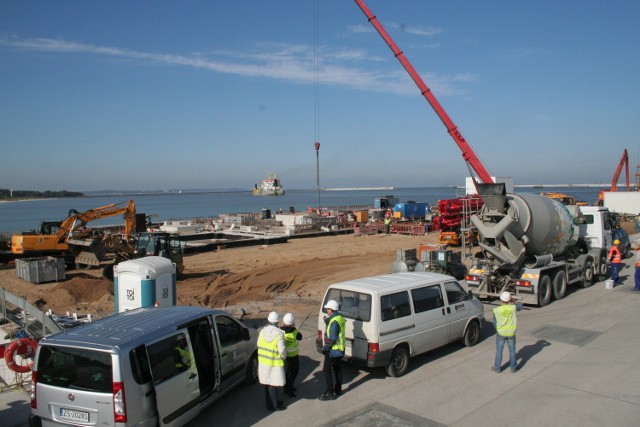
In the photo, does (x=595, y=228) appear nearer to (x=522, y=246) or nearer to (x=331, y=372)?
(x=522, y=246)

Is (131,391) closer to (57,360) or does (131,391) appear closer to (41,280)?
(57,360)

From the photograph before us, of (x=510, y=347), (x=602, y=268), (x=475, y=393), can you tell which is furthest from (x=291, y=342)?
(x=602, y=268)

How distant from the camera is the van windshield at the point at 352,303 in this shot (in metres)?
8.38

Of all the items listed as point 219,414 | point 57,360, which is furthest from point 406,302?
point 57,360

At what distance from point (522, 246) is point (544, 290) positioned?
5.12ft

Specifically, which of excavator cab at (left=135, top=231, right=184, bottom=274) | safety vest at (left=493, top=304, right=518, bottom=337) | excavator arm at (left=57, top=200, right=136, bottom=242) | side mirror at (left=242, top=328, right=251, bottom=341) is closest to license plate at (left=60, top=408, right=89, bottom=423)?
side mirror at (left=242, top=328, right=251, bottom=341)

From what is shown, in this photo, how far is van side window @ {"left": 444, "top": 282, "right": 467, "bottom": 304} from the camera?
9766 mm

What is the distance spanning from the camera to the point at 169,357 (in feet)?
20.2

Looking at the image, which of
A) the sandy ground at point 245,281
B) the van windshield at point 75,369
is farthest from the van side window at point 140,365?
the sandy ground at point 245,281

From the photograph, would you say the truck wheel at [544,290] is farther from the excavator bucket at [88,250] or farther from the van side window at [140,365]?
the excavator bucket at [88,250]

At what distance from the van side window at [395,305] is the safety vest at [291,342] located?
1.58 metres

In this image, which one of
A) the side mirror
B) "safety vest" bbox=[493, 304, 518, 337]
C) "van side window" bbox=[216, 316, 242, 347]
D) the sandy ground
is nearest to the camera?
"van side window" bbox=[216, 316, 242, 347]

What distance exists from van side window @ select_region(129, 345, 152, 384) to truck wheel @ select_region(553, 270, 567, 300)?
1271 cm

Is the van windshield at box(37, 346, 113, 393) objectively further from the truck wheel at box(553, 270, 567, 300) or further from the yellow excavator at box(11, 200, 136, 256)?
the yellow excavator at box(11, 200, 136, 256)
